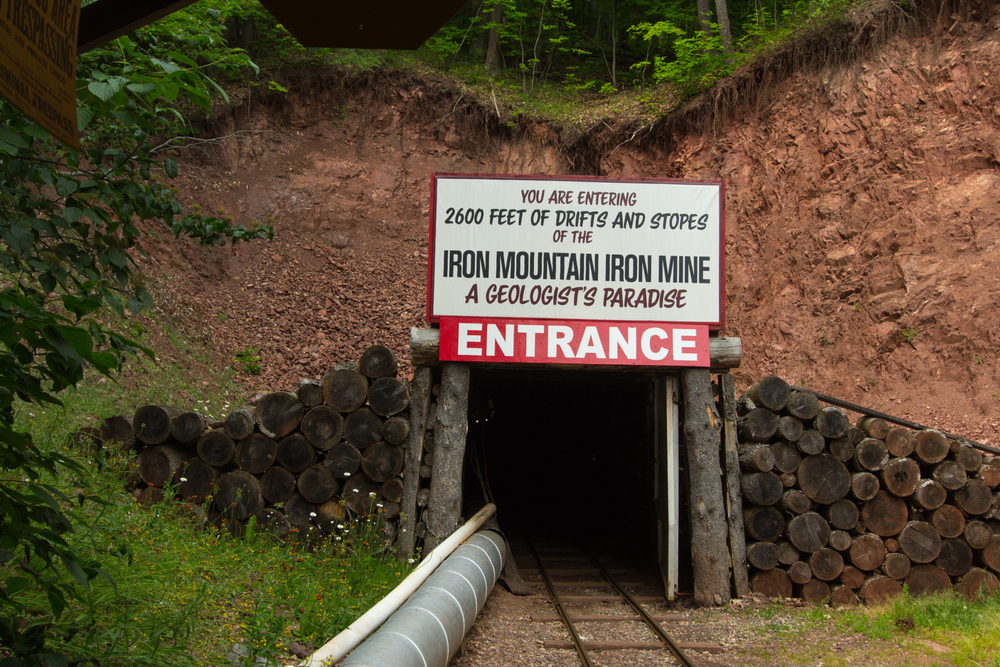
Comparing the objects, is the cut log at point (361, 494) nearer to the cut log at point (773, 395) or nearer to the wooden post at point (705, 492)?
the wooden post at point (705, 492)

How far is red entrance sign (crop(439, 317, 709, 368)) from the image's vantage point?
764 centimetres

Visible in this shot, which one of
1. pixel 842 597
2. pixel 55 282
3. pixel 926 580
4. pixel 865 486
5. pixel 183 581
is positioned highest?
pixel 55 282

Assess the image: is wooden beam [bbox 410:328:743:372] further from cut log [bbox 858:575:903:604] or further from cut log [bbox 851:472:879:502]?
cut log [bbox 858:575:903:604]

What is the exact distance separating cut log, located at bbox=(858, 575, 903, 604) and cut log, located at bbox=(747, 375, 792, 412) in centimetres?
200

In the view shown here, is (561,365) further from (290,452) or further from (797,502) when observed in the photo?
(290,452)

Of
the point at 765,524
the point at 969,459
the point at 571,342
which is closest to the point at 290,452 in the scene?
the point at 571,342

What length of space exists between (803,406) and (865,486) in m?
1.02

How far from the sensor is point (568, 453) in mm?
16828

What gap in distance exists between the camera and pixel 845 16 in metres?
14.5

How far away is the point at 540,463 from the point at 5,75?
53.7 feet

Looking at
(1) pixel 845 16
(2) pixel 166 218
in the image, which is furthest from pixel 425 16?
(1) pixel 845 16

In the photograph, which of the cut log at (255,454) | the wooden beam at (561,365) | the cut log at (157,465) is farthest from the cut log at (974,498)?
the cut log at (157,465)

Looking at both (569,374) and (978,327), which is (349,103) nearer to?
(569,374)

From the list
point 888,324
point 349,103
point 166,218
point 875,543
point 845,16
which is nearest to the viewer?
point 166,218
